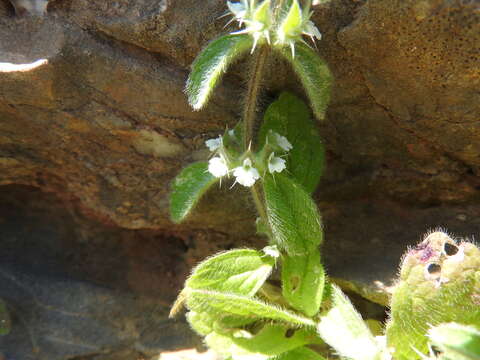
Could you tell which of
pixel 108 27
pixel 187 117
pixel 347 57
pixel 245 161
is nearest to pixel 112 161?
pixel 187 117

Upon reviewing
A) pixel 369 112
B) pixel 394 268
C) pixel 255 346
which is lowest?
pixel 255 346

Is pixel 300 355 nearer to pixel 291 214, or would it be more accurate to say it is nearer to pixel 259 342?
pixel 259 342

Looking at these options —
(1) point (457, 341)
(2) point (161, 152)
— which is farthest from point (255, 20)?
(1) point (457, 341)

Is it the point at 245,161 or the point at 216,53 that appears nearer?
the point at 216,53

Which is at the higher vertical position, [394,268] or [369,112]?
[369,112]

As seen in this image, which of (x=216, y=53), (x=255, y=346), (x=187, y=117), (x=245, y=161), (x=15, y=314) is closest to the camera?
(x=216, y=53)

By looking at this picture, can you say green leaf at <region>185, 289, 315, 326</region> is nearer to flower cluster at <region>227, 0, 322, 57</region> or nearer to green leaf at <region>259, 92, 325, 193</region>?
green leaf at <region>259, 92, 325, 193</region>

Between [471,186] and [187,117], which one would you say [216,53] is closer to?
[187,117]
